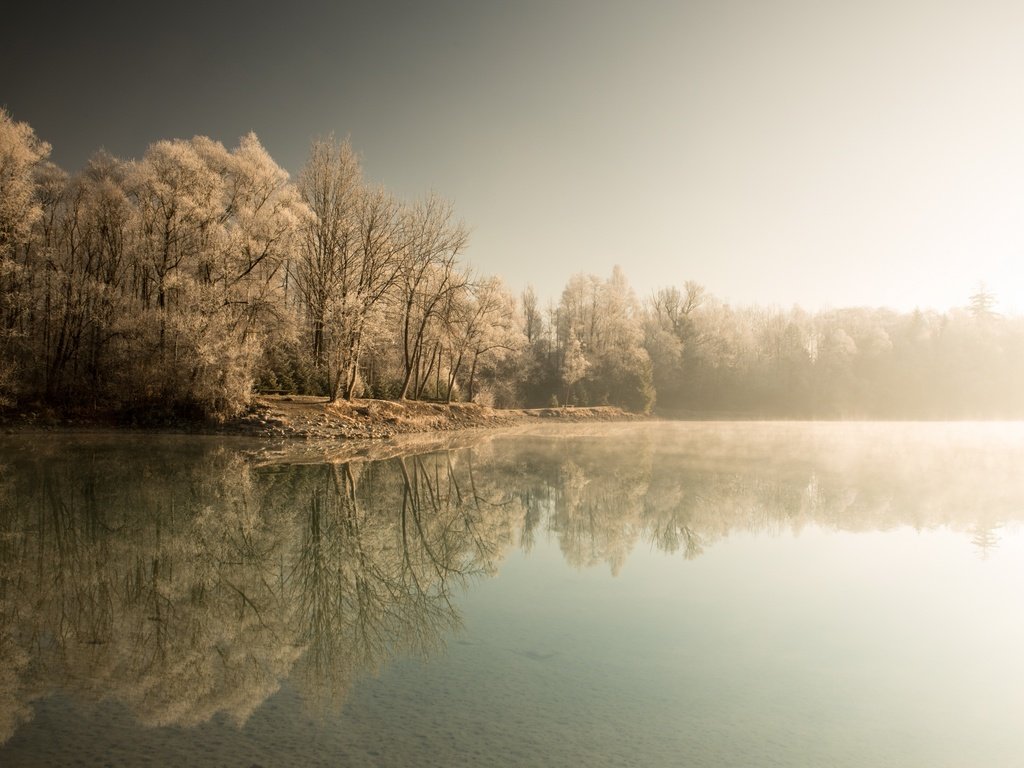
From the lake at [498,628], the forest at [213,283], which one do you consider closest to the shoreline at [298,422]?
the forest at [213,283]

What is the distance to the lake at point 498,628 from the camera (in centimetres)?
399

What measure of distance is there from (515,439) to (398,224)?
48.8 ft

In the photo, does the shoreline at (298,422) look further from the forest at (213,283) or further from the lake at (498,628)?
the lake at (498,628)

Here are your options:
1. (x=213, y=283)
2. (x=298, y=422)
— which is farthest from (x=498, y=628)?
(x=213, y=283)

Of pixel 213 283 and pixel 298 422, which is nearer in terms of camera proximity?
pixel 298 422

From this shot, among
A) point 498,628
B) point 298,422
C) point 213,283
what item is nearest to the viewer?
point 498,628

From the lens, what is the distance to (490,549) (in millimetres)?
9367

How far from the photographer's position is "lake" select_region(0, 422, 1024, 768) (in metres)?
3.99

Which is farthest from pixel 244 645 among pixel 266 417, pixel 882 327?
pixel 882 327

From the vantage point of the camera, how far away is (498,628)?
6.12 m

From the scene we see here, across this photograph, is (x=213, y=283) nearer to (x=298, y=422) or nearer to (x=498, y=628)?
(x=298, y=422)

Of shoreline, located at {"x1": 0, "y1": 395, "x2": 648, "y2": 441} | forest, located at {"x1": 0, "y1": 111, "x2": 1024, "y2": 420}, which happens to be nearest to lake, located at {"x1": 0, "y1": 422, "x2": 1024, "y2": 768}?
shoreline, located at {"x1": 0, "y1": 395, "x2": 648, "y2": 441}

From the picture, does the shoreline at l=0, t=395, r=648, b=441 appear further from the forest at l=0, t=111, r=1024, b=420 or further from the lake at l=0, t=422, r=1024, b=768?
the lake at l=0, t=422, r=1024, b=768

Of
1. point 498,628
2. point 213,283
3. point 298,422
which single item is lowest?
point 498,628
